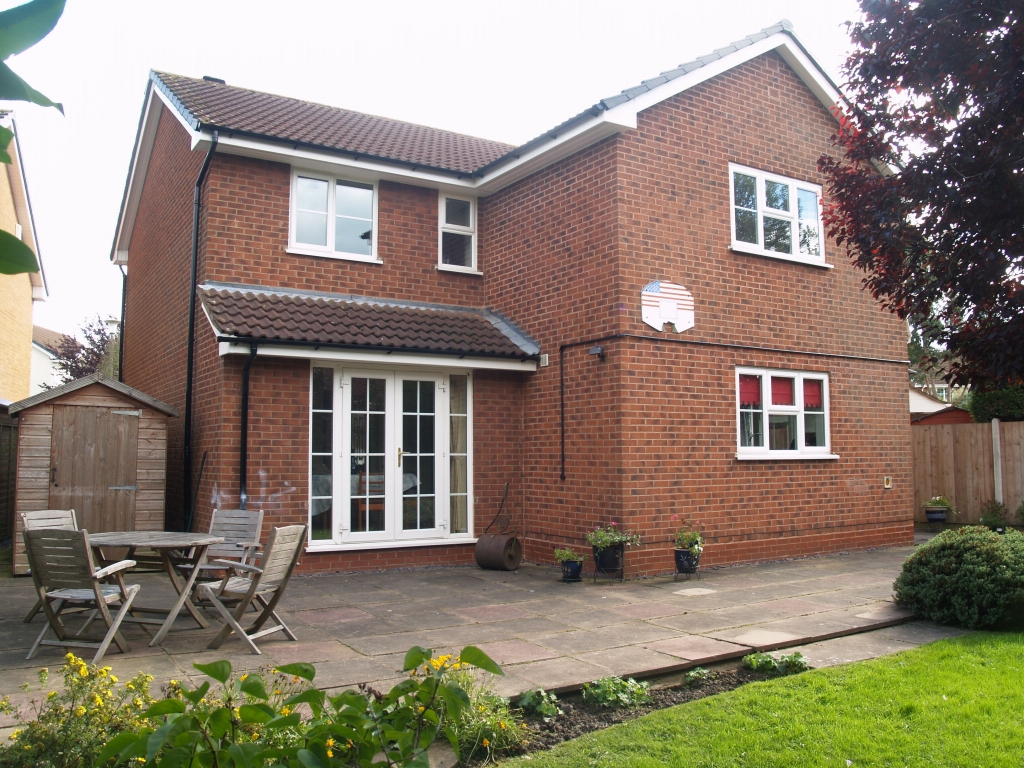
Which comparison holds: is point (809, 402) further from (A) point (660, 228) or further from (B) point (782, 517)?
(A) point (660, 228)

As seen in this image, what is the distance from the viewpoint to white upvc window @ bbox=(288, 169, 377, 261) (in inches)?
440

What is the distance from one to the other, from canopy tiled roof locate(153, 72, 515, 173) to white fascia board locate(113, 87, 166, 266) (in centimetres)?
57

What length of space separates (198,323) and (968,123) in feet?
31.0

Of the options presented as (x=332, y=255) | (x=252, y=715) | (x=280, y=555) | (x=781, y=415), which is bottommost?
(x=252, y=715)

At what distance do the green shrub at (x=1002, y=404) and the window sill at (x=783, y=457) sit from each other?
722cm

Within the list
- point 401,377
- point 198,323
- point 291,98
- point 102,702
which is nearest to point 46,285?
point 291,98

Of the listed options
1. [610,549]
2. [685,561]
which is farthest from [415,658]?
[685,561]

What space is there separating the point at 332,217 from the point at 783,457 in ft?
23.2

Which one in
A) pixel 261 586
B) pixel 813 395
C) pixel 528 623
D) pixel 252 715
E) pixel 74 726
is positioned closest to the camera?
pixel 252 715

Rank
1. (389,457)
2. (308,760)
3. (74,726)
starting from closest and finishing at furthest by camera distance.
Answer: (308,760)
(74,726)
(389,457)

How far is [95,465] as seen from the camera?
9.90 metres

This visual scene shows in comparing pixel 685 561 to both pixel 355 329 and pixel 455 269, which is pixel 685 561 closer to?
pixel 355 329

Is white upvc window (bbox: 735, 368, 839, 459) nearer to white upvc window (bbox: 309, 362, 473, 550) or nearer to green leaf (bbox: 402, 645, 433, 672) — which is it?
white upvc window (bbox: 309, 362, 473, 550)

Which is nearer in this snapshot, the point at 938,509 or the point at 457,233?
the point at 457,233
